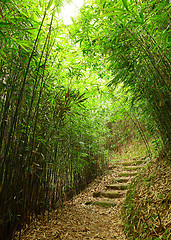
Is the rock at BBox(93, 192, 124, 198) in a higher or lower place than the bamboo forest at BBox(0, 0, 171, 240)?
lower

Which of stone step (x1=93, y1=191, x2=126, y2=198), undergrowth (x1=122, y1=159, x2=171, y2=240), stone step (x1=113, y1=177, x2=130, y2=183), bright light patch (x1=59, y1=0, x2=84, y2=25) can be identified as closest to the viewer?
undergrowth (x1=122, y1=159, x2=171, y2=240)

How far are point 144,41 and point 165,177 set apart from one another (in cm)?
146

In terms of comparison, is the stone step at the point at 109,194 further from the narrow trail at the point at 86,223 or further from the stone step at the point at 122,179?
the stone step at the point at 122,179

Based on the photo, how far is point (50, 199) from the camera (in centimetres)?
230

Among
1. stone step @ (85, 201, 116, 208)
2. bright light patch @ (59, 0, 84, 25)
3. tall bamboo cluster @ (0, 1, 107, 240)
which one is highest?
bright light patch @ (59, 0, 84, 25)

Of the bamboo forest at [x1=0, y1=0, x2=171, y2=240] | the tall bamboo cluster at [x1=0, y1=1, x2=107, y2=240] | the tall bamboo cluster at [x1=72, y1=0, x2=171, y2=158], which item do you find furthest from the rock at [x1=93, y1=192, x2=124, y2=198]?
the tall bamboo cluster at [x1=72, y1=0, x2=171, y2=158]

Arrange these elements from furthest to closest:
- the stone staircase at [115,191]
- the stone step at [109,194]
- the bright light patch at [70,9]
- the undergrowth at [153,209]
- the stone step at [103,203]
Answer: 1. the stone step at [109,194]
2. the stone staircase at [115,191]
3. the stone step at [103,203]
4. the bright light patch at [70,9]
5. the undergrowth at [153,209]

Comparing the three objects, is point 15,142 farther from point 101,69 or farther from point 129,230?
point 101,69

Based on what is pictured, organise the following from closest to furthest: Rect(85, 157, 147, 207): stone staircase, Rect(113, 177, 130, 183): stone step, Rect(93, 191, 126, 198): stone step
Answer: Rect(85, 157, 147, 207): stone staircase → Rect(93, 191, 126, 198): stone step → Rect(113, 177, 130, 183): stone step

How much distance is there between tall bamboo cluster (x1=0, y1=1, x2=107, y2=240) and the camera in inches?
48.1

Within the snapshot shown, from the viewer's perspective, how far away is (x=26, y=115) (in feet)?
5.37

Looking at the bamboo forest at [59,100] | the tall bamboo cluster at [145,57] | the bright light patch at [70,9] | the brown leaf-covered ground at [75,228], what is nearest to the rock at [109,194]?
the brown leaf-covered ground at [75,228]

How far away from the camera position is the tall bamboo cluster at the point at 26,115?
1.22 meters

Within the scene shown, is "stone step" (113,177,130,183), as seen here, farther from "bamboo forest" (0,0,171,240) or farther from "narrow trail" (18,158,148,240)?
"bamboo forest" (0,0,171,240)
